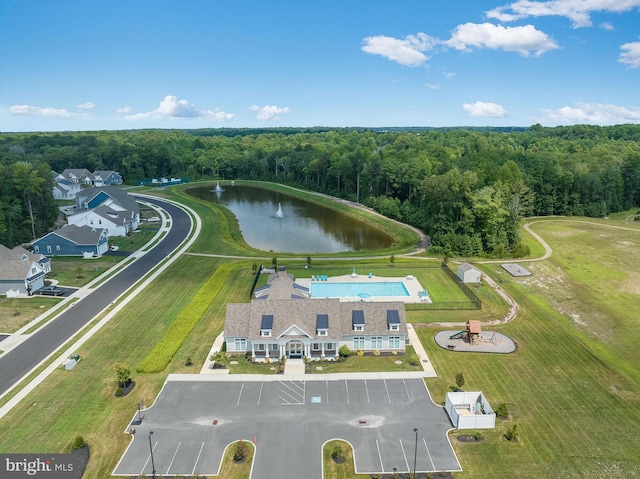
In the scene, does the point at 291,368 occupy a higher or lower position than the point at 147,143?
lower

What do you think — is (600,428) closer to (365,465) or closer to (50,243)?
(365,465)

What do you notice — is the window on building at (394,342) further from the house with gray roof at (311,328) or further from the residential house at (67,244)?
the residential house at (67,244)

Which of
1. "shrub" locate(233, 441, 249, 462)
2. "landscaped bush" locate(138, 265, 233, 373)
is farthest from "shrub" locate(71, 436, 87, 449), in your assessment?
"shrub" locate(233, 441, 249, 462)

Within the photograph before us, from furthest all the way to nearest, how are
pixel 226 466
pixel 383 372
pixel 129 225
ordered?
pixel 129 225 → pixel 383 372 → pixel 226 466

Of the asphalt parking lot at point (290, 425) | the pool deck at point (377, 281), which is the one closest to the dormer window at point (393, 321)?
the asphalt parking lot at point (290, 425)

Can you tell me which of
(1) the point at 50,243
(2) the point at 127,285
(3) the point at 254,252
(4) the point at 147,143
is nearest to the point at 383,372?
(2) the point at 127,285
